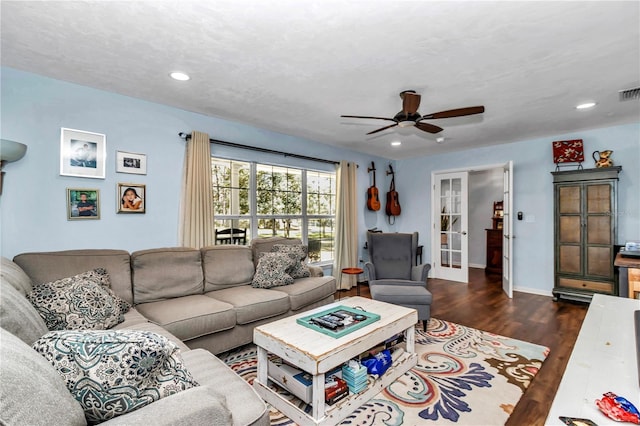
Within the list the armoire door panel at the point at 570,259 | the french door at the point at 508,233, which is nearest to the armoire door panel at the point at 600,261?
the armoire door panel at the point at 570,259

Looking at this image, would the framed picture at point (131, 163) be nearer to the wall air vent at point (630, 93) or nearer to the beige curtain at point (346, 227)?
the beige curtain at point (346, 227)

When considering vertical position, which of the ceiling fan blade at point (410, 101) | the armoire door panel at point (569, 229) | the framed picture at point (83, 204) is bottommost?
the armoire door panel at point (569, 229)

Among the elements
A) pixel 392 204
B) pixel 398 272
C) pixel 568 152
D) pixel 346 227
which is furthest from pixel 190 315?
pixel 568 152

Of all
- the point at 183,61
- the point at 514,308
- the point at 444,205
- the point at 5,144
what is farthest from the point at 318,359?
the point at 444,205

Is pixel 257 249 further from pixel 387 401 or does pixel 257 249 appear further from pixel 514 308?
pixel 514 308

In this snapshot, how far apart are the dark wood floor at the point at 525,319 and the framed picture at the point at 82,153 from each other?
Answer: 11.7 feet

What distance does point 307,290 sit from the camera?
3.25m

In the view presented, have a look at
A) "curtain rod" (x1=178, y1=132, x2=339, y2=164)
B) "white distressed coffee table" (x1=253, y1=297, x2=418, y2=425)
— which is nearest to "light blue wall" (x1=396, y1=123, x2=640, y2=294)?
"curtain rod" (x1=178, y1=132, x2=339, y2=164)

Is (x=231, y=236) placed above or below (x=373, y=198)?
below

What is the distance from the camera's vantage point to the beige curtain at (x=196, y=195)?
3396 millimetres

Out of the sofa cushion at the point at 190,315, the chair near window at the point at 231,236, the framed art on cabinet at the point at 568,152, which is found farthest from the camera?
the framed art on cabinet at the point at 568,152

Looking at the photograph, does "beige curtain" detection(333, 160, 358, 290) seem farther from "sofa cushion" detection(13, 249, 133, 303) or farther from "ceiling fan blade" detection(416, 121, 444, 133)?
"sofa cushion" detection(13, 249, 133, 303)

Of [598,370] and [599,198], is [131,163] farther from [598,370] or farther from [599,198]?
[599,198]

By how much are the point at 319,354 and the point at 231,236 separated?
8.32ft
